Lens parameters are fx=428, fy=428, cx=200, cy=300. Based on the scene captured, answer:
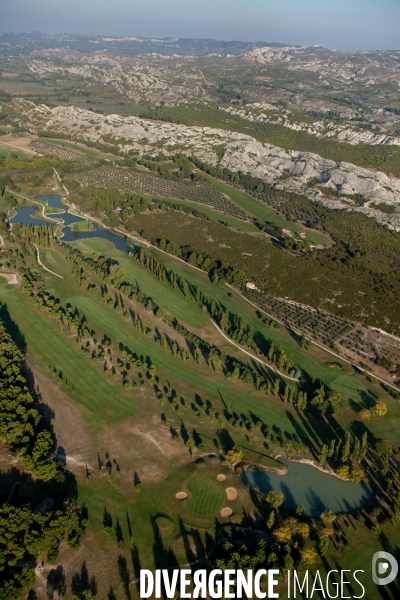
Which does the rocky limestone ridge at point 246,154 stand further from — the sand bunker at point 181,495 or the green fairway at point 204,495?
the sand bunker at point 181,495

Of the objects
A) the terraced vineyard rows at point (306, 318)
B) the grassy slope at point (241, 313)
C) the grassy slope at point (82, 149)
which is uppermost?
the grassy slope at point (82, 149)

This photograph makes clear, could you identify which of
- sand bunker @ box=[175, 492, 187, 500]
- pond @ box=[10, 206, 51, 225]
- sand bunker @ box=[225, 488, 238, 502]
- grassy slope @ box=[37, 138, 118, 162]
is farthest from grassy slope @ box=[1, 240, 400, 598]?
grassy slope @ box=[37, 138, 118, 162]

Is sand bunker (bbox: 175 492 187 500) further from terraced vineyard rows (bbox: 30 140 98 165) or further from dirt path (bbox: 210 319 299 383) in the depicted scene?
terraced vineyard rows (bbox: 30 140 98 165)

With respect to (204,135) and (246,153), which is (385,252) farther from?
(204,135)

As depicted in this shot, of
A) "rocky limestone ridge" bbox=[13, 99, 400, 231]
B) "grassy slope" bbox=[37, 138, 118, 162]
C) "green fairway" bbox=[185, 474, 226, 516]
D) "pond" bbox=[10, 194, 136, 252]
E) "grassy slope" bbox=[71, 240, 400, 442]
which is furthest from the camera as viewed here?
"grassy slope" bbox=[37, 138, 118, 162]

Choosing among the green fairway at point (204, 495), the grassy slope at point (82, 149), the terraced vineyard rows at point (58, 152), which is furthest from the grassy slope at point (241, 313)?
the grassy slope at point (82, 149)
